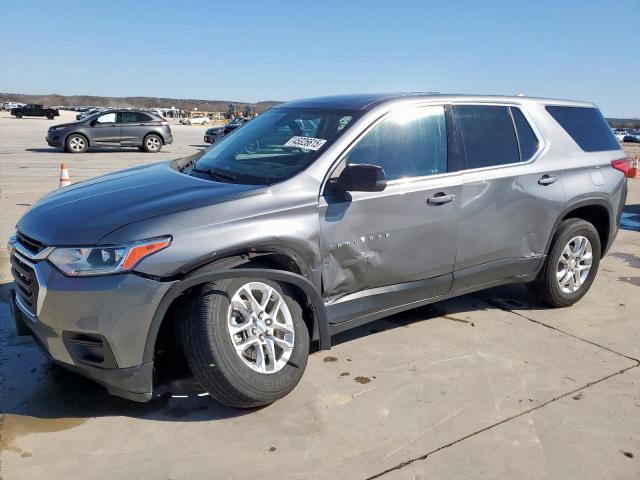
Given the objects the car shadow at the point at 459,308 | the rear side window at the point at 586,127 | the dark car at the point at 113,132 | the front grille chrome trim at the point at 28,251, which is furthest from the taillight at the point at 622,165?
the dark car at the point at 113,132

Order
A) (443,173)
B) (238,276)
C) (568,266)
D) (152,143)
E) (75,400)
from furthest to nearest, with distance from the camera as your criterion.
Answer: (152,143)
(568,266)
(443,173)
(75,400)
(238,276)

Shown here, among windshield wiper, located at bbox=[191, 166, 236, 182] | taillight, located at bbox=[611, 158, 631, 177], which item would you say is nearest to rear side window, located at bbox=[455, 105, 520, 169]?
taillight, located at bbox=[611, 158, 631, 177]

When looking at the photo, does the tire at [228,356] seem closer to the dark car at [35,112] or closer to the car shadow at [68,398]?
the car shadow at [68,398]

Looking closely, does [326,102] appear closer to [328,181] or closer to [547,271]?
[328,181]

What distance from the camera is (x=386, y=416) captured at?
3.23m

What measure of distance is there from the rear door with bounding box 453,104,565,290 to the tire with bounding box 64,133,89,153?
18.1 meters

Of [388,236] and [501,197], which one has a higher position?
[501,197]

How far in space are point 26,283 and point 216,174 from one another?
1.28 m

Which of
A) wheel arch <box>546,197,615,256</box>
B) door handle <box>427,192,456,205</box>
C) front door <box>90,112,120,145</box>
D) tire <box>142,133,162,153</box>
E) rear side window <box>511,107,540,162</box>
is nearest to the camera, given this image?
door handle <box>427,192,456,205</box>

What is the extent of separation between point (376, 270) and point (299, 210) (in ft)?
2.27

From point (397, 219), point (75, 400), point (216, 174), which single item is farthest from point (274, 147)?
point (75, 400)

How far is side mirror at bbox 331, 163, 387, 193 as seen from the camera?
131 inches

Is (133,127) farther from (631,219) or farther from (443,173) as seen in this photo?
(443,173)

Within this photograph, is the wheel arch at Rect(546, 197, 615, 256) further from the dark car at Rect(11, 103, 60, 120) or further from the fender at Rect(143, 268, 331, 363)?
the dark car at Rect(11, 103, 60, 120)
